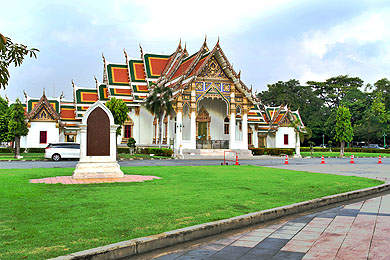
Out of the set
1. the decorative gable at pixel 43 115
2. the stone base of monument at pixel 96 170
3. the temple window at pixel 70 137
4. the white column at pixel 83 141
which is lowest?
the stone base of monument at pixel 96 170

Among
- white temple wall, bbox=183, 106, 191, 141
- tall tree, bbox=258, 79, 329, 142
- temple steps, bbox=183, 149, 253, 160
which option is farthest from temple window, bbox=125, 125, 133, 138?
tall tree, bbox=258, 79, 329, 142

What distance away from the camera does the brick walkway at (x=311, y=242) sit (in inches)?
199

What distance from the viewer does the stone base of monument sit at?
13.7 metres

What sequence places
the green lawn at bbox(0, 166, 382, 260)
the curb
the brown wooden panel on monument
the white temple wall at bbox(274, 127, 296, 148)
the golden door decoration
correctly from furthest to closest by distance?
the white temple wall at bbox(274, 127, 296, 148) < the golden door decoration < the brown wooden panel on monument < the green lawn at bbox(0, 166, 382, 260) < the curb

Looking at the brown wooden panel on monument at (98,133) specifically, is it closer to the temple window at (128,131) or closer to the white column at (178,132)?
the white column at (178,132)

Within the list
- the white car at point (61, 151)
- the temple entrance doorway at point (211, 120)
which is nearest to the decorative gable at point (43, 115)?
the white car at point (61, 151)

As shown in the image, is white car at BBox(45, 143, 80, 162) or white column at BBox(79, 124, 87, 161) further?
white car at BBox(45, 143, 80, 162)

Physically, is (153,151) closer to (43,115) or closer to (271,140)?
(43,115)

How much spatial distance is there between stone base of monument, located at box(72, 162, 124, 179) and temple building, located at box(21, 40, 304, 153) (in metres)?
22.8

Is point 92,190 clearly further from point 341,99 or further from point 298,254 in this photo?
point 341,99

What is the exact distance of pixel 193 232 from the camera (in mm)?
5996

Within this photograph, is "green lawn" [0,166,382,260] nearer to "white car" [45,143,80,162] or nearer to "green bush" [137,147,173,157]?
"white car" [45,143,80,162]

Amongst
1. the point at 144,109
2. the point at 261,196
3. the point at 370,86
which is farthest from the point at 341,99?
the point at 261,196

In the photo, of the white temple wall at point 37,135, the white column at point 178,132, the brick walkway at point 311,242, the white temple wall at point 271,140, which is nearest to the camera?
the brick walkway at point 311,242
